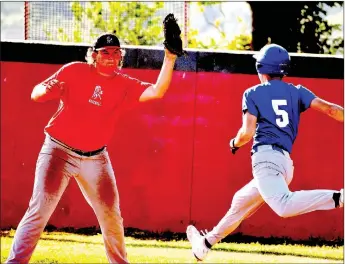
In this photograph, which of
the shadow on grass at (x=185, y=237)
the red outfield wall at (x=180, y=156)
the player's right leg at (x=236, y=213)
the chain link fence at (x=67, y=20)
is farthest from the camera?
the chain link fence at (x=67, y=20)

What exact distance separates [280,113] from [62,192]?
205 cm

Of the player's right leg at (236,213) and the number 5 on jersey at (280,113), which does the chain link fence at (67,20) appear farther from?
the number 5 on jersey at (280,113)

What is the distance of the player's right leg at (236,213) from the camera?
6301 mm

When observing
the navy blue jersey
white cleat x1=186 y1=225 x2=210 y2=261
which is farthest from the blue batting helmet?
white cleat x1=186 y1=225 x2=210 y2=261

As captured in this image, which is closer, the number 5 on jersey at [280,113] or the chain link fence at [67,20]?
the number 5 on jersey at [280,113]

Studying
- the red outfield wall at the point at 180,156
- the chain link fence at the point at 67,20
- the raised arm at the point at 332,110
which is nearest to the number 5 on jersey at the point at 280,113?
the raised arm at the point at 332,110

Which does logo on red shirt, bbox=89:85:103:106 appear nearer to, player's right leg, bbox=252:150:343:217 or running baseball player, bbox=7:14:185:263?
running baseball player, bbox=7:14:185:263

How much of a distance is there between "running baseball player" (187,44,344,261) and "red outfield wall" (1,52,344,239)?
16.7 feet

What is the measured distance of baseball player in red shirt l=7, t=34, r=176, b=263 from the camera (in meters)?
5.90

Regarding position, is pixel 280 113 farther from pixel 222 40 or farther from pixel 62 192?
pixel 222 40

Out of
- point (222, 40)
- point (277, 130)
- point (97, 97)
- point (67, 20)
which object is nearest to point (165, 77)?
point (97, 97)

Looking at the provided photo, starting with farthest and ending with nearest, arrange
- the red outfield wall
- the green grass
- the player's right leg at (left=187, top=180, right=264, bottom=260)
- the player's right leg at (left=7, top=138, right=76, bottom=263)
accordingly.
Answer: the red outfield wall
the green grass
the player's right leg at (left=187, top=180, right=264, bottom=260)
the player's right leg at (left=7, top=138, right=76, bottom=263)

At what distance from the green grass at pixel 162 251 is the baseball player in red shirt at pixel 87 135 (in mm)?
1916

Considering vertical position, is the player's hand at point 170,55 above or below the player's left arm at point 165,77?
above
